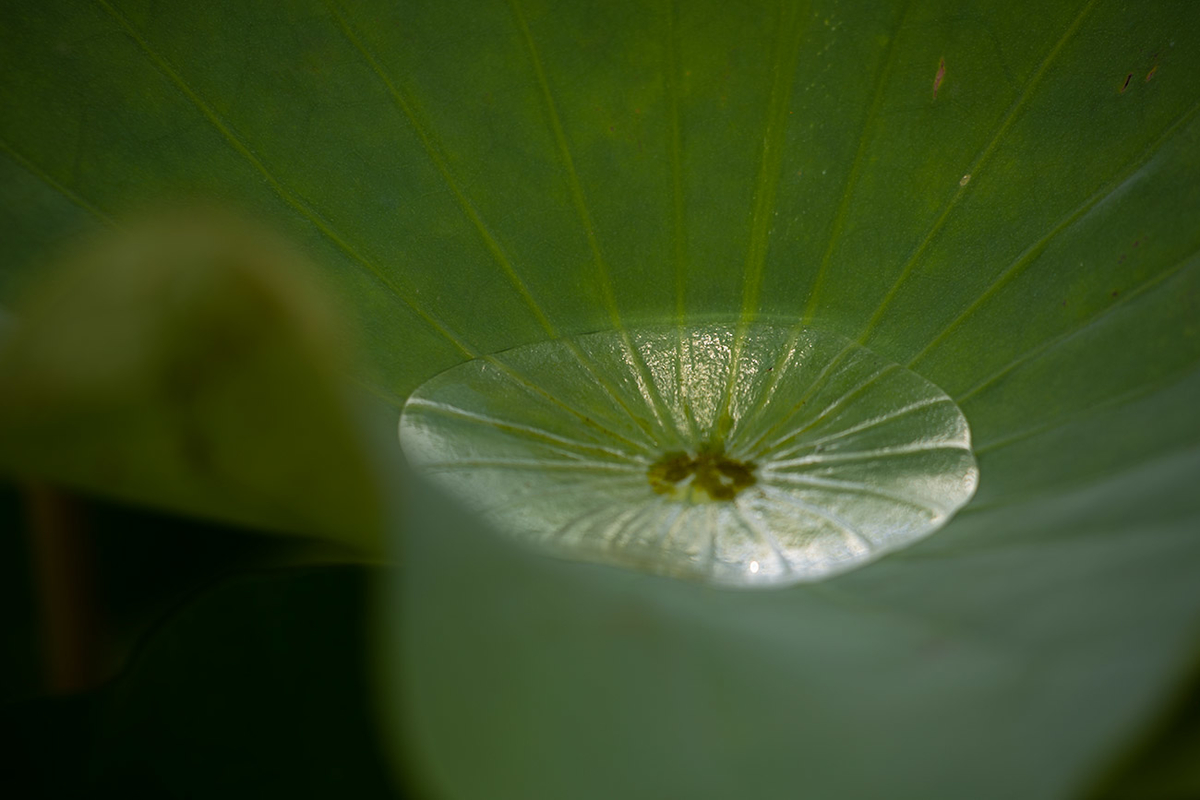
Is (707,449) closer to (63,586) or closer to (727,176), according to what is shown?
(727,176)

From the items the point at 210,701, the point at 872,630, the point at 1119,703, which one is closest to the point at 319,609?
the point at 210,701

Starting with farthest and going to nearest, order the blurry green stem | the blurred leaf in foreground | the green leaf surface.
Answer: the green leaf surface, the blurry green stem, the blurred leaf in foreground

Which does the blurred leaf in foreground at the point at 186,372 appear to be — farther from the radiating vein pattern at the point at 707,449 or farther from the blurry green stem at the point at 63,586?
the radiating vein pattern at the point at 707,449

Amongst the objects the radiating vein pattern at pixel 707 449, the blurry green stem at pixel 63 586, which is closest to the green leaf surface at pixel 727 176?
the radiating vein pattern at pixel 707 449

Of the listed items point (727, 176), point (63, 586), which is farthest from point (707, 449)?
point (63, 586)

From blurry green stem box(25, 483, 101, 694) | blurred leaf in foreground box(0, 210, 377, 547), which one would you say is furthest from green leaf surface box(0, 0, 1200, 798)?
blurred leaf in foreground box(0, 210, 377, 547)

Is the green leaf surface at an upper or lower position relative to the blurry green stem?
upper

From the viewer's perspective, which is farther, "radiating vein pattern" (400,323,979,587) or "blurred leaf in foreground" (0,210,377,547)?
"radiating vein pattern" (400,323,979,587)

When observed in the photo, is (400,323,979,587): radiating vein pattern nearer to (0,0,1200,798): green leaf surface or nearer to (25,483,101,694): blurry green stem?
(0,0,1200,798): green leaf surface
